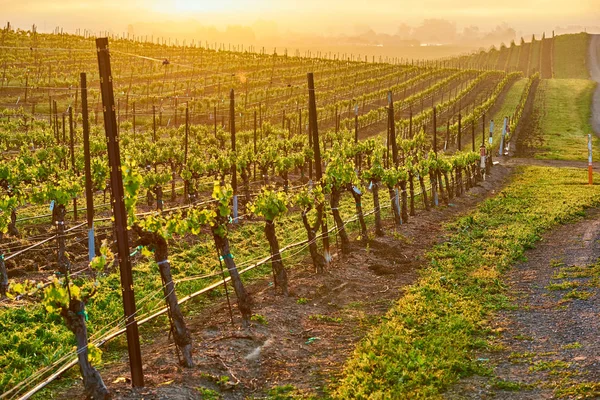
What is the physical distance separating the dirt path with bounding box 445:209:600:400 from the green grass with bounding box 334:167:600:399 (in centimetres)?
50

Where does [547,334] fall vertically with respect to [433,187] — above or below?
below

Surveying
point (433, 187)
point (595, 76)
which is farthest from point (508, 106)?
point (595, 76)

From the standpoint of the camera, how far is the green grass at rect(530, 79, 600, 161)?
70.9 m

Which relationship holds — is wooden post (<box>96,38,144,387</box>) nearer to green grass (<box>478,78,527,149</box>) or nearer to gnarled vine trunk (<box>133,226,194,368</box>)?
gnarled vine trunk (<box>133,226,194,368</box>)

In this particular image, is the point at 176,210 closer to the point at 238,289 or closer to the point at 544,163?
the point at 238,289

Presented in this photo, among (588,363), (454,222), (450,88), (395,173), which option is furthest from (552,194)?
(450,88)

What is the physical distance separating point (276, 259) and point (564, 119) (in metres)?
82.3

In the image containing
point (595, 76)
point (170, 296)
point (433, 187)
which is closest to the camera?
point (170, 296)

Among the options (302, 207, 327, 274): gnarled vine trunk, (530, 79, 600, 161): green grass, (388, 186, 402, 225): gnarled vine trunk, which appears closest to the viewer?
(302, 207, 327, 274): gnarled vine trunk

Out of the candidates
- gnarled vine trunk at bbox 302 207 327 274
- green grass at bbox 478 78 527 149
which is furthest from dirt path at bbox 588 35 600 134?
gnarled vine trunk at bbox 302 207 327 274

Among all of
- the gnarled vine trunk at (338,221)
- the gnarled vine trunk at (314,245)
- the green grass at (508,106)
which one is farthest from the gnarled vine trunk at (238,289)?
the green grass at (508,106)

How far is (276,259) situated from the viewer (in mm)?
20672

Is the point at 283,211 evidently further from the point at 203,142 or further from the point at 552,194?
the point at 203,142

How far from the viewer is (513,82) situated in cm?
13275
